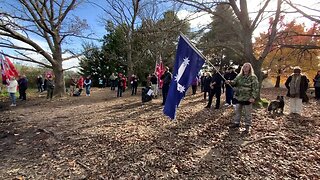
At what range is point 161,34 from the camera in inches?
528

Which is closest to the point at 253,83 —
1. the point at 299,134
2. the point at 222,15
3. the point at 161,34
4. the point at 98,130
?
the point at 299,134

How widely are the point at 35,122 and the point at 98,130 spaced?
3426 mm

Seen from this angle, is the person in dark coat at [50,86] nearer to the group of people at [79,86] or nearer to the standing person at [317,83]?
the group of people at [79,86]

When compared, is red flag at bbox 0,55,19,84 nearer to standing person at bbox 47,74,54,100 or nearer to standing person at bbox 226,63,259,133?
standing person at bbox 47,74,54,100

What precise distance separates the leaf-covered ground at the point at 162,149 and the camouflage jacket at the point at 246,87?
1.01 meters

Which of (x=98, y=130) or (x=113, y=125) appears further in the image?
(x=113, y=125)

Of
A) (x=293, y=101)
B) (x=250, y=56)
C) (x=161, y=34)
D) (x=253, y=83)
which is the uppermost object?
(x=161, y=34)

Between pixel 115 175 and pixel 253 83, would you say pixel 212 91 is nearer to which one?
pixel 253 83

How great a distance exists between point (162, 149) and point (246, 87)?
287 centimetres

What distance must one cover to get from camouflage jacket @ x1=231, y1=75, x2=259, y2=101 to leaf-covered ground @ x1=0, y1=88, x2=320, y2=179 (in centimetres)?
101

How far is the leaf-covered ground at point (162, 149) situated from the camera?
186 inches

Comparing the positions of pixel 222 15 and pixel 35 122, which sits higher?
pixel 222 15

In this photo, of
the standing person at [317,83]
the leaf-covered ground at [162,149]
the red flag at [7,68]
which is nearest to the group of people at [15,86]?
the red flag at [7,68]

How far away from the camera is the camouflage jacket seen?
267 inches
